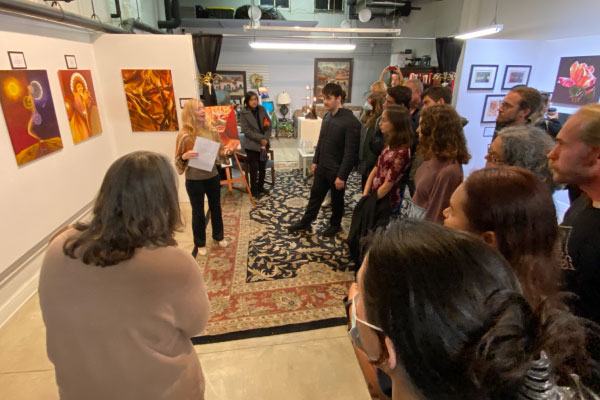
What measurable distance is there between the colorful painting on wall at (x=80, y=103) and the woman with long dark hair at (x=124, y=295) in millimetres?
3456

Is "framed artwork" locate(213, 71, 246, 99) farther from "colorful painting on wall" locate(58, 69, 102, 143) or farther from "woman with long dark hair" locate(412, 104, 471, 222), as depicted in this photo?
"woman with long dark hair" locate(412, 104, 471, 222)

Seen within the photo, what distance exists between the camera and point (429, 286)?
1.83 feet

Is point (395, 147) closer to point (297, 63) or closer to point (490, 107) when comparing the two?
point (490, 107)

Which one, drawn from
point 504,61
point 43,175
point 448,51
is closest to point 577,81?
point 504,61

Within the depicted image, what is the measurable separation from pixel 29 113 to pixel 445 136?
3.77 m

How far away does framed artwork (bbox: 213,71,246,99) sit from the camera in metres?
10.5

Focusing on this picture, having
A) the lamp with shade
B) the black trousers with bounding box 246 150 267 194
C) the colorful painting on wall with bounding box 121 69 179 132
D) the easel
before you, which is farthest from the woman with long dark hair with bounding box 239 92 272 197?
the lamp with shade

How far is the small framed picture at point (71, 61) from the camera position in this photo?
3791 mm

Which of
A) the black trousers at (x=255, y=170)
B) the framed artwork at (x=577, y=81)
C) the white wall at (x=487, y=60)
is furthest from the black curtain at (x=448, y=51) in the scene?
the black trousers at (x=255, y=170)

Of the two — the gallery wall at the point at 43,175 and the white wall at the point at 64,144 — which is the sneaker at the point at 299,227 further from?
the gallery wall at the point at 43,175

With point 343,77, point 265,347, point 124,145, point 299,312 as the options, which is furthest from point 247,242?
point 343,77

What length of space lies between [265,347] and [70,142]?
337 centimetres

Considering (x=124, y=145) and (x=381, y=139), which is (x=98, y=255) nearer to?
(x=381, y=139)

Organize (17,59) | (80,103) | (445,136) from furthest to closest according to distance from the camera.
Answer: (80,103) < (17,59) < (445,136)
